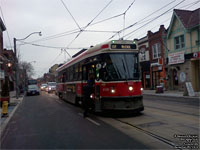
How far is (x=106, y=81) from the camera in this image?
9430 mm

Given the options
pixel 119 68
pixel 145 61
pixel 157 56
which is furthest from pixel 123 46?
pixel 145 61

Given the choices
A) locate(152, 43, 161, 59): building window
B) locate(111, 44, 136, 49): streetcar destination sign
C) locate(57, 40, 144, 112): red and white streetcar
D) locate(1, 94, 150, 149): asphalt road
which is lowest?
locate(1, 94, 150, 149): asphalt road

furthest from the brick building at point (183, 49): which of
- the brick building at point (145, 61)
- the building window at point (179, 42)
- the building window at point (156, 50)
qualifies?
the brick building at point (145, 61)

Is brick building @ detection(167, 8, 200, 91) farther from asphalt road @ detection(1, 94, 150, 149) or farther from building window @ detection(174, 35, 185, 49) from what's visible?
asphalt road @ detection(1, 94, 150, 149)

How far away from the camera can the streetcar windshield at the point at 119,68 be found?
942 centimetres

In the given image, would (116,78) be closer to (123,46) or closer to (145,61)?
(123,46)

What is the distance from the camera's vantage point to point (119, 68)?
9492 mm

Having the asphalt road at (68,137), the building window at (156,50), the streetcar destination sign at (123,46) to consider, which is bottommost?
the asphalt road at (68,137)

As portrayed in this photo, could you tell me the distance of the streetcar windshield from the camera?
9422 millimetres

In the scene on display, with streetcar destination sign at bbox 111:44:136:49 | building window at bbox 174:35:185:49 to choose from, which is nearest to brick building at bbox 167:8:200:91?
building window at bbox 174:35:185:49

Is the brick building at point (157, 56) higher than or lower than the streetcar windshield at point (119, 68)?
higher

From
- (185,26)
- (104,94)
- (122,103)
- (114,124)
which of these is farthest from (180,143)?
(185,26)

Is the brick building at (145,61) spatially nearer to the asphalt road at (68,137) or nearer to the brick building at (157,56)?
the brick building at (157,56)

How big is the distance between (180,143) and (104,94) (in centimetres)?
447
